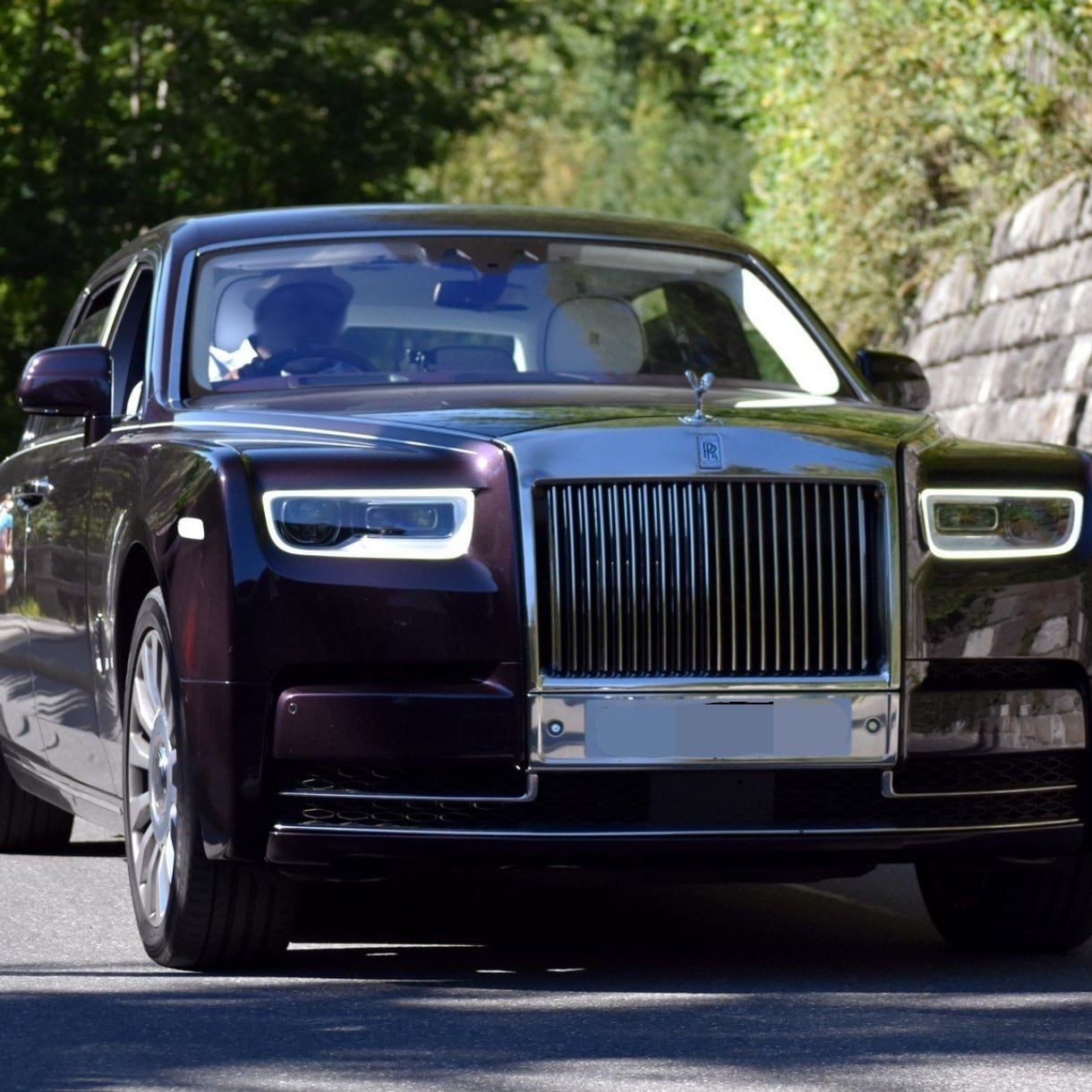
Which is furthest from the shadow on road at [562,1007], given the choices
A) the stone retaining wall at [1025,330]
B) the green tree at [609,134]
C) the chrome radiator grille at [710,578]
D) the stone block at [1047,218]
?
the green tree at [609,134]

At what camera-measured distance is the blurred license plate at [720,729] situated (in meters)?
5.77

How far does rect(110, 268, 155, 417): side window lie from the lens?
777 centimetres

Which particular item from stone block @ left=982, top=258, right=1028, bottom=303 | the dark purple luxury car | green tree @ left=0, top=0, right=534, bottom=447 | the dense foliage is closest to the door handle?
the dark purple luxury car

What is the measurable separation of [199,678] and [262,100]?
1013 inches

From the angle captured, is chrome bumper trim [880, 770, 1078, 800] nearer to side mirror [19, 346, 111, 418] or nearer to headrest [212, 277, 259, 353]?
headrest [212, 277, 259, 353]

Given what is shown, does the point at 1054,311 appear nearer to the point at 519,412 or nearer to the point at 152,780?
the point at 519,412

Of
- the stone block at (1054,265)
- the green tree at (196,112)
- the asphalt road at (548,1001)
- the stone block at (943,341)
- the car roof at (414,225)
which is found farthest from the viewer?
the green tree at (196,112)

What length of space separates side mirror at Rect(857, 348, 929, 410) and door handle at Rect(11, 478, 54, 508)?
232 centimetres

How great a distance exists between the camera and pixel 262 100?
30.9 meters

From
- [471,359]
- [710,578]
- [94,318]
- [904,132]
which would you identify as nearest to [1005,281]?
[904,132]

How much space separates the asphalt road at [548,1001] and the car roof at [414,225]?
182 centimetres

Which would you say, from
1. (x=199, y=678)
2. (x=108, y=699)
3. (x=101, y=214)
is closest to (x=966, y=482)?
(x=199, y=678)

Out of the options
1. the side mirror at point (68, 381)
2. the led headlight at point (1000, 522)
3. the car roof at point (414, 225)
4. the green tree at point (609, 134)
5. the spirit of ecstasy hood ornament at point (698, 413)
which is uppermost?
the car roof at point (414, 225)

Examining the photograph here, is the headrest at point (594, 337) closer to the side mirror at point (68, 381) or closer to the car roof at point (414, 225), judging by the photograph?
the car roof at point (414, 225)
